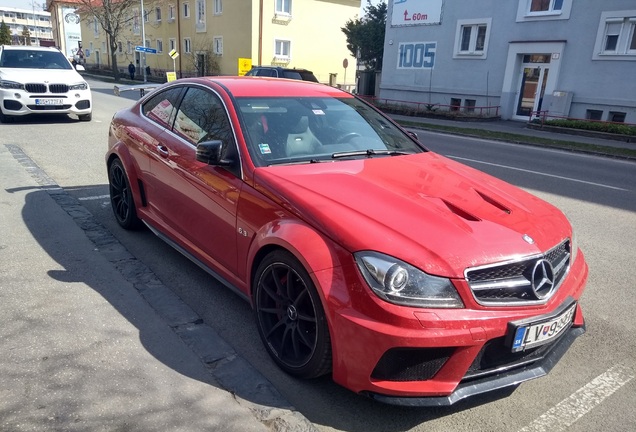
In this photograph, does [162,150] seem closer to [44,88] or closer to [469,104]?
[44,88]

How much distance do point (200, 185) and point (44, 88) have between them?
11.3 metres

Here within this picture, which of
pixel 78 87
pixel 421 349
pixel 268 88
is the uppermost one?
pixel 268 88

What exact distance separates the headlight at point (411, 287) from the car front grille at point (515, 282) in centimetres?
13

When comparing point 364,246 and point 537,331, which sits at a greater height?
point 364,246

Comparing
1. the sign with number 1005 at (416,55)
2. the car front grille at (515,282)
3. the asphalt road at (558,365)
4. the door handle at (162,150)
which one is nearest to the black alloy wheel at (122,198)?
the asphalt road at (558,365)

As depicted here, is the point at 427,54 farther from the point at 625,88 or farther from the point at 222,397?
the point at 222,397

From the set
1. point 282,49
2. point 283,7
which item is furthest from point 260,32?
point 283,7

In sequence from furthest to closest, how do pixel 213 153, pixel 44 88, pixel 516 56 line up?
pixel 516 56 → pixel 44 88 → pixel 213 153

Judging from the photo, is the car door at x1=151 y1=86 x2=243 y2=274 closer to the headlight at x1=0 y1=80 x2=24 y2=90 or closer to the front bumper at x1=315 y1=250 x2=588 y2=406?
the front bumper at x1=315 y1=250 x2=588 y2=406

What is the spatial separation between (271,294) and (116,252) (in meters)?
2.48

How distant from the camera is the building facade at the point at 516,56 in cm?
2016

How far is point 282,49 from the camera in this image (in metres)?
40.4

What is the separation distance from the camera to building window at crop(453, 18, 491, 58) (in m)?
24.5

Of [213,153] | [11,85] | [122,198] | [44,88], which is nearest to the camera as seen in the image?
[213,153]
